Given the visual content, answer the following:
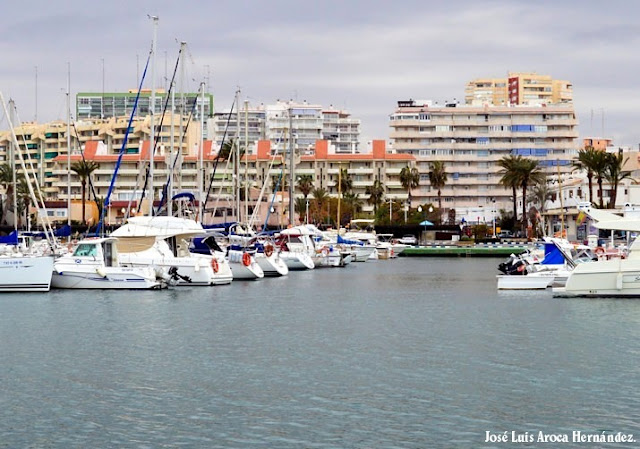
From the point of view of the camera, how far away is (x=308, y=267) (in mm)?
88750

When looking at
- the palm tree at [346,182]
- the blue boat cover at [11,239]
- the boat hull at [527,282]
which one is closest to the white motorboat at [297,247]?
the blue boat cover at [11,239]

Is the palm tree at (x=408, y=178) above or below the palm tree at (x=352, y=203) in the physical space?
above

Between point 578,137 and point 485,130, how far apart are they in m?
16.4

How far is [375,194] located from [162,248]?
114m

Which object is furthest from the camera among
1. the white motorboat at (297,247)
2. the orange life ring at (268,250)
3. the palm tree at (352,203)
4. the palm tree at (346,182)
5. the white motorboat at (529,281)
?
the palm tree at (346,182)

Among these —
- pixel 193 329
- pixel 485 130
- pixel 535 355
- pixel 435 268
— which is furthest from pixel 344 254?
pixel 485 130

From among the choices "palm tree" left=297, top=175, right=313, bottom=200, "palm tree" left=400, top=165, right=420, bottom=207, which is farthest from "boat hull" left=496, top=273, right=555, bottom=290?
"palm tree" left=400, top=165, right=420, bottom=207

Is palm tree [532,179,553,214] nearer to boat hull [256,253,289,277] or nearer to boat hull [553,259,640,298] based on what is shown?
boat hull [256,253,289,277]

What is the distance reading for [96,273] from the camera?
188ft

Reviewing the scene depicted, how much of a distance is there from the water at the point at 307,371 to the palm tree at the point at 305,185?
11227 centimetres

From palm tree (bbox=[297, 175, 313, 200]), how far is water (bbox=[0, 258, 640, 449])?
112 meters

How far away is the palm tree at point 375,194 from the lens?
173250mm

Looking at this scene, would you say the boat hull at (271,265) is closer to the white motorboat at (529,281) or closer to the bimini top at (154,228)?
the bimini top at (154,228)

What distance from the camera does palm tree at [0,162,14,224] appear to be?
5566 inches
